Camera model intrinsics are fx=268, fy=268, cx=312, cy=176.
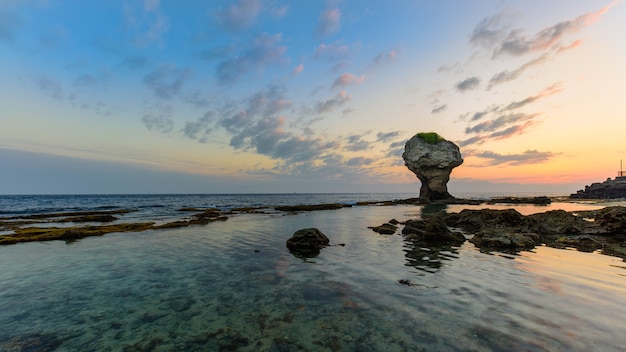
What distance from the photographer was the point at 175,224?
34250mm

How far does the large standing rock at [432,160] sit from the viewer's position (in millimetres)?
84875

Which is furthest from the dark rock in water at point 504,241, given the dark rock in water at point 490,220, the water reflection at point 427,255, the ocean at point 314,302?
the dark rock in water at point 490,220

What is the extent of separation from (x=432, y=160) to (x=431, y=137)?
9028mm

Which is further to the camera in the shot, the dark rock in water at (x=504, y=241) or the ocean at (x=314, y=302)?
the dark rock in water at (x=504, y=241)

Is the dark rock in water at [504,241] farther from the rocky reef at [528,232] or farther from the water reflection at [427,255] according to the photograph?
the water reflection at [427,255]

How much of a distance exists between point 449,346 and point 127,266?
16.6 meters

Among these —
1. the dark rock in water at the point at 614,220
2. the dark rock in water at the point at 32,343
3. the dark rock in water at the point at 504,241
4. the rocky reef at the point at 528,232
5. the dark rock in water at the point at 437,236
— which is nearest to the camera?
the dark rock in water at the point at 32,343

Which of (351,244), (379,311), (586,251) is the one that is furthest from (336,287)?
(586,251)

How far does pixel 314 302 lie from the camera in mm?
10203

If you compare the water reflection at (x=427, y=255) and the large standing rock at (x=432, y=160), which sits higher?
the large standing rock at (x=432, y=160)

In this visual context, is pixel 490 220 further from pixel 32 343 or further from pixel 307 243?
pixel 32 343

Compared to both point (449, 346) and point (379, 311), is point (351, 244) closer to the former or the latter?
point (379, 311)

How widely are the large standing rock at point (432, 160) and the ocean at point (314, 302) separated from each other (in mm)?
71906

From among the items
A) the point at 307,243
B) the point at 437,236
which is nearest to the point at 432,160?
the point at 437,236
